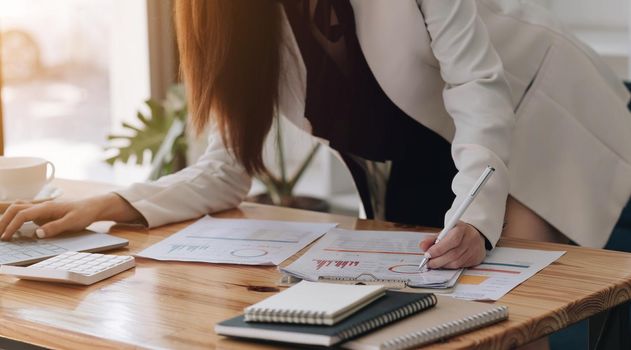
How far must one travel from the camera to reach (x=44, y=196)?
189 cm

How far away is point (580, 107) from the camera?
6.12 feet

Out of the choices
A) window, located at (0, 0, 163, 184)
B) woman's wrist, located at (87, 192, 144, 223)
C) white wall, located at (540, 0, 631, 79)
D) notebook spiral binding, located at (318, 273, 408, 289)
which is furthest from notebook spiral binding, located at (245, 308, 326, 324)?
window, located at (0, 0, 163, 184)

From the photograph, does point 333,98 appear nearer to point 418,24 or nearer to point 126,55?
point 418,24

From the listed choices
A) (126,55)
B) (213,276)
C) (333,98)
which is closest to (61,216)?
(213,276)

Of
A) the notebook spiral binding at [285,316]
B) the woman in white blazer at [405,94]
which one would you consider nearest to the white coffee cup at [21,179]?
the woman in white blazer at [405,94]

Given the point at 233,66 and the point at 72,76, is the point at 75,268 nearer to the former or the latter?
the point at 233,66

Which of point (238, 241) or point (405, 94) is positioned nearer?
point (238, 241)

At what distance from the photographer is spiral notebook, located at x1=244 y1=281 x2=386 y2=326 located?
1084 millimetres

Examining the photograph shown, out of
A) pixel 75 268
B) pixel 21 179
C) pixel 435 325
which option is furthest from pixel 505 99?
pixel 21 179

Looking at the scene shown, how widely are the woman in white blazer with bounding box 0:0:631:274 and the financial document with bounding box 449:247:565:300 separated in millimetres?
239

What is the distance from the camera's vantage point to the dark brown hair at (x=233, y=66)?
5.74ft

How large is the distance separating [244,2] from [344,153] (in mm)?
380

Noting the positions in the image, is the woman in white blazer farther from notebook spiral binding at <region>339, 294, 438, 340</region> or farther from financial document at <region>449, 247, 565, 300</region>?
notebook spiral binding at <region>339, 294, 438, 340</region>

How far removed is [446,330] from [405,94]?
2.34 feet
